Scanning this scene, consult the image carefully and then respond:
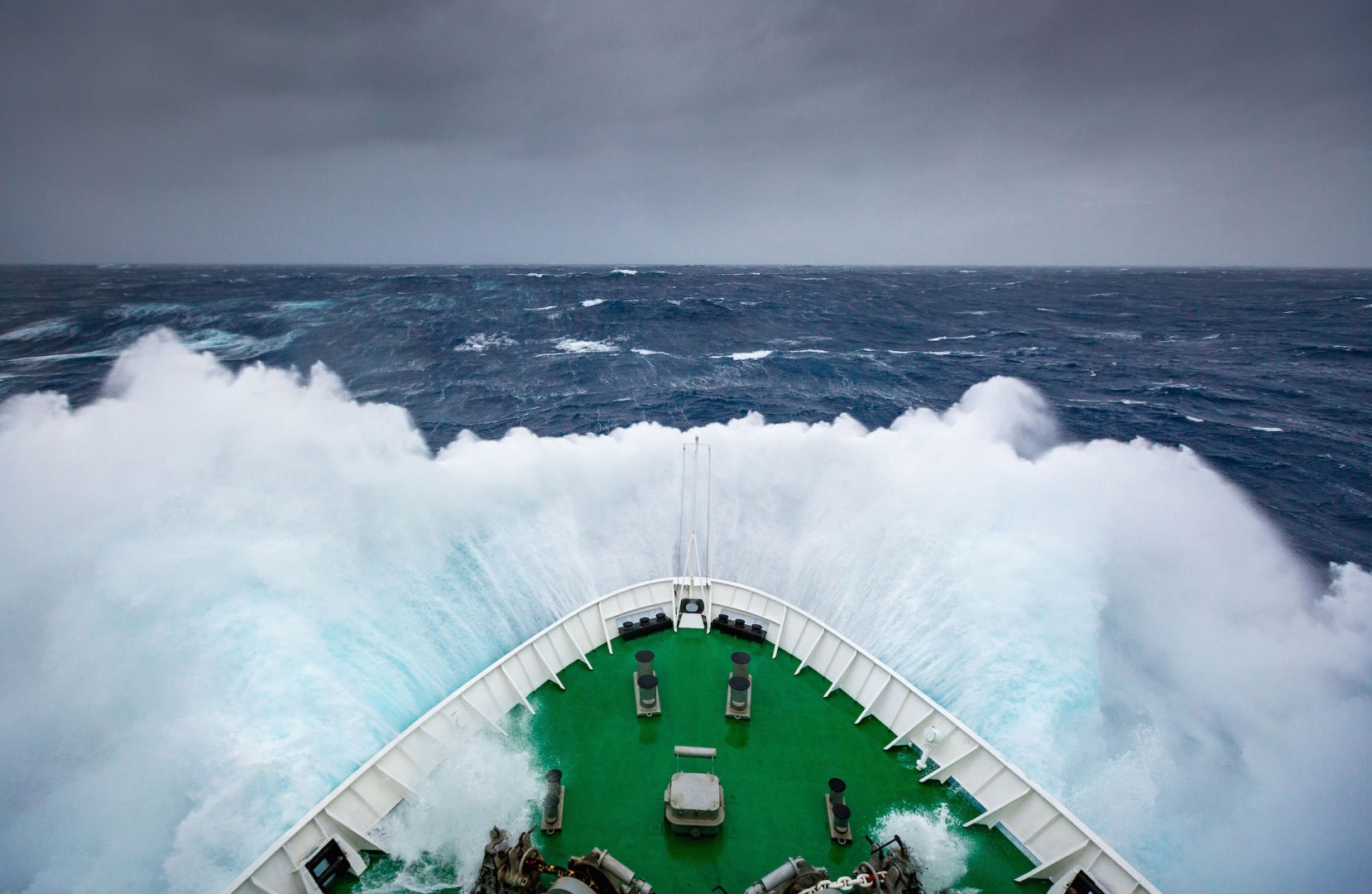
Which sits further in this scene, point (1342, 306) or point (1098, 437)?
point (1342, 306)

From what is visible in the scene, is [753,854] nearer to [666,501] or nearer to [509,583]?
[509,583]

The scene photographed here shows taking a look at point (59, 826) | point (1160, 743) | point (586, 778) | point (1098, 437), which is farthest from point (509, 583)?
point (1098, 437)

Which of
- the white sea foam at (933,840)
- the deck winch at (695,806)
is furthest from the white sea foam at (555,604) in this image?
the deck winch at (695,806)

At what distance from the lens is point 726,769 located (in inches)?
442

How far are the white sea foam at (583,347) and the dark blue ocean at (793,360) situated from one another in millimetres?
446

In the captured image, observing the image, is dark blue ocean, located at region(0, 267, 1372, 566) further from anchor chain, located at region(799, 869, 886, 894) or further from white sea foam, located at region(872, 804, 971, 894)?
anchor chain, located at region(799, 869, 886, 894)

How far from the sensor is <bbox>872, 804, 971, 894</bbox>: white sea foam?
9281mm

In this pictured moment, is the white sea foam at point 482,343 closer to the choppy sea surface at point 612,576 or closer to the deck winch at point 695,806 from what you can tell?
the choppy sea surface at point 612,576

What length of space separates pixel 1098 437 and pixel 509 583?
31.8 meters

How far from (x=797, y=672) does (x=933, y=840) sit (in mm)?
4238

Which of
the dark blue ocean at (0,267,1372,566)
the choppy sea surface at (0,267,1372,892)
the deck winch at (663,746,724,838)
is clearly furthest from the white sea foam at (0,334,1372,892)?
the dark blue ocean at (0,267,1372,566)

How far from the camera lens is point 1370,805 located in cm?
1283

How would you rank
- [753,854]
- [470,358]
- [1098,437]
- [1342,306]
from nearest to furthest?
[753,854] → [1098,437] → [470,358] → [1342,306]

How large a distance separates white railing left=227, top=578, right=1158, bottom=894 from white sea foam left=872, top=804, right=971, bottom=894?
1.89 feet
